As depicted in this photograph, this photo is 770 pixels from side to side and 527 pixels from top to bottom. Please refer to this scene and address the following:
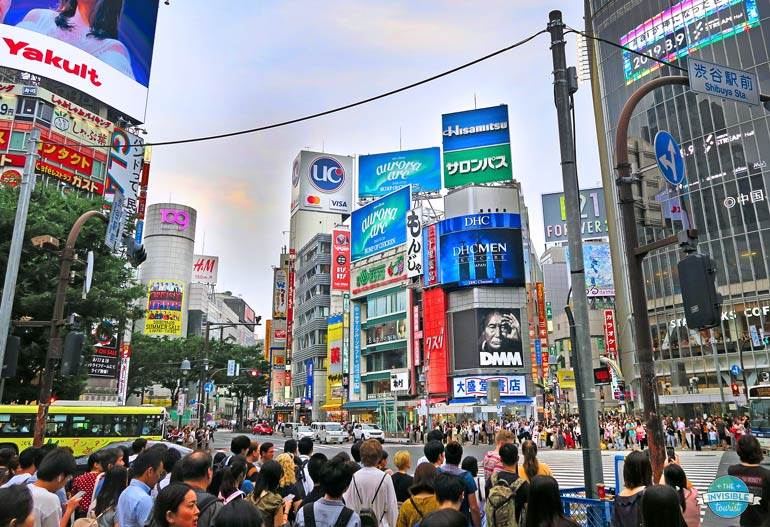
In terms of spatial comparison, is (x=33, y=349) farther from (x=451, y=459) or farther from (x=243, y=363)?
(x=243, y=363)

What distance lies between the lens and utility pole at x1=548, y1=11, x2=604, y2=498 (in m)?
7.43

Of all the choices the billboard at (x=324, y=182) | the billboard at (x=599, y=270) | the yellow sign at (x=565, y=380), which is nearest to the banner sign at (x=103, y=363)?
the billboard at (x=599, y=270)

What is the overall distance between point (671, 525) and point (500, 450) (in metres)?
3.06

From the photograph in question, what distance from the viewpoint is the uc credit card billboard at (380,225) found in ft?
212

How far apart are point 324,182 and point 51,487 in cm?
9559

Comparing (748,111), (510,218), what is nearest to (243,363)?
(510,218)

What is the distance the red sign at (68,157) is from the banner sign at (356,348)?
33749 mm

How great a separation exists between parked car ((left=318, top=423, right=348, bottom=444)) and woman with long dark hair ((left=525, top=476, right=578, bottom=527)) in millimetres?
44220

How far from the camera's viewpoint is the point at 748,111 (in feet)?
151

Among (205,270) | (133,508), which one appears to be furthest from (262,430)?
(205,270)

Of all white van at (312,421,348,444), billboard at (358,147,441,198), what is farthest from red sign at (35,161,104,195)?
billboard at (358,147,441,198)

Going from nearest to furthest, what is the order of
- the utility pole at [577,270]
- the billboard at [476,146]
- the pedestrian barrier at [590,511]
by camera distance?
1. the pedestrian barrier at [590,511]
2. the utility pole at [577,270]
3. the billboard at [476,146]

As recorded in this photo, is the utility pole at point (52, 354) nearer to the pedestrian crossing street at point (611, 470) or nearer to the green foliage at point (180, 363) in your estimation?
the pedestrian crossing street at point (611, 470)

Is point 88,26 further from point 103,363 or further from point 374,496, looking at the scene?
point 374,496
